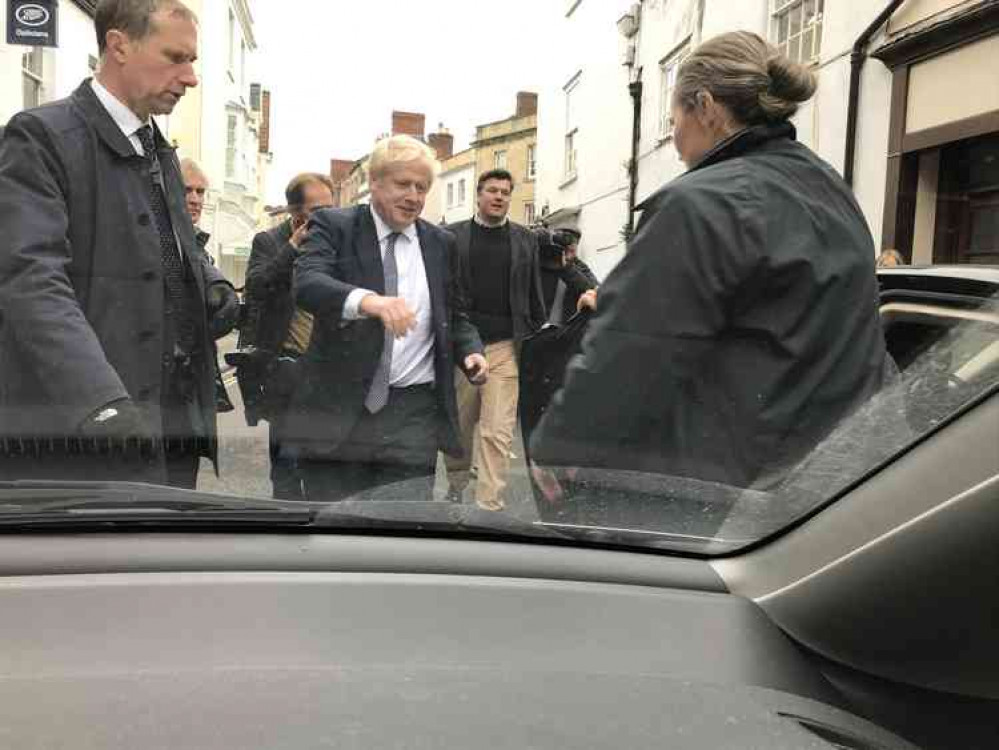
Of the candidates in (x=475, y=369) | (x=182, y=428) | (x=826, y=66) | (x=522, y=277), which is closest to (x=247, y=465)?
(x=182, y=428)

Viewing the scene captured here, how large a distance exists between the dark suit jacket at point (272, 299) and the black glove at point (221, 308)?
607 mm

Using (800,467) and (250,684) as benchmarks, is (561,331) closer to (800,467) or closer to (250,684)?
(800,467)

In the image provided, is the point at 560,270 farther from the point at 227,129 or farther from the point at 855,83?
the point at 855,83

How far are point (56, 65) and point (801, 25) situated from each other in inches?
260

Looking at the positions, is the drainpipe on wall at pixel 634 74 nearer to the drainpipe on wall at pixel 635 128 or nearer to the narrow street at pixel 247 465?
the drainpipe on wall at pixel 635 128

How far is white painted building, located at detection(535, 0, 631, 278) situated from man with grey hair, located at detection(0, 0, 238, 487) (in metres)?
5.56

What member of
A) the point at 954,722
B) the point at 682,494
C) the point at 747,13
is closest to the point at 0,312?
the point at 682,494

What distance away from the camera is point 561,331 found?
3412 millimetres

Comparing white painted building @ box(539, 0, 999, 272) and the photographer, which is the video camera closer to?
the photographer

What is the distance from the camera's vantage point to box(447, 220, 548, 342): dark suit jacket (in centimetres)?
467

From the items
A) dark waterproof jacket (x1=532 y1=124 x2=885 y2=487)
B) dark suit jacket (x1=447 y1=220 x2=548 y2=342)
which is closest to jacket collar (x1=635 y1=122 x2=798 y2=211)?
dark waterproof jacket (x1=532 y1=124 x2=885 y2=487)

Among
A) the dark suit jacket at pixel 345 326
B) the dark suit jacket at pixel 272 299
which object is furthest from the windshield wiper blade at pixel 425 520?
the dark suit jacket at pixel 272 299

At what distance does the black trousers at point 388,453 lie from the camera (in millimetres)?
2336

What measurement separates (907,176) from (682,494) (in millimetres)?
7560
